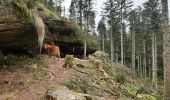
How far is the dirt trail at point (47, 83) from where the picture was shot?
1338 centimetres

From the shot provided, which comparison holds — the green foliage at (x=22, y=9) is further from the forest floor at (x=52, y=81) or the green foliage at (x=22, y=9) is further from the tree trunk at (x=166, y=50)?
the tree trunk at (x=166, y=50)

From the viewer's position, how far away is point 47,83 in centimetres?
1487

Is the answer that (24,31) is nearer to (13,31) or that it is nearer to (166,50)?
(13,31)

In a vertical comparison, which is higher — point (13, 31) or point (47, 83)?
point (13, 31)

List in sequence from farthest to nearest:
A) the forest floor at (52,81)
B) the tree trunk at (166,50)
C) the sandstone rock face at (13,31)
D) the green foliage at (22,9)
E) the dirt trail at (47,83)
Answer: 1. the green foliage at (22,9)
2. the sandstone rock face at (13,31)
3. the forest floor at (52,81)
4. the dirt trail at (47,83)
5. the tree trunk at (166,50)

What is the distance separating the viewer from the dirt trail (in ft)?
43.9

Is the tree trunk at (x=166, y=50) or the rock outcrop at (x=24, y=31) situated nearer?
the tree trunk at (x=166, y=50)

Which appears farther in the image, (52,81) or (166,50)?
(52,81)

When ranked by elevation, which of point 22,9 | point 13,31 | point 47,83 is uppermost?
point 22,9

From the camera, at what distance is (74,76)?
1612 centimetres

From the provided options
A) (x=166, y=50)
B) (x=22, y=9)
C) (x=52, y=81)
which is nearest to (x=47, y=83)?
(x=52, y=81)

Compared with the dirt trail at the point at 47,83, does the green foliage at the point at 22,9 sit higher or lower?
higher

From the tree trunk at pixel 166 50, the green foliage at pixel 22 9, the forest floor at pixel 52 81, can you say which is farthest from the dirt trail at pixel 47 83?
the tree trunk at pixel 166 50

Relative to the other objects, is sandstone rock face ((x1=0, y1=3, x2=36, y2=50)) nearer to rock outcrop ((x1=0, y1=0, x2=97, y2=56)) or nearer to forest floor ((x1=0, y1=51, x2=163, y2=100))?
rock outcrop ((x1=0, y1=0, x2=97, y2=56))
